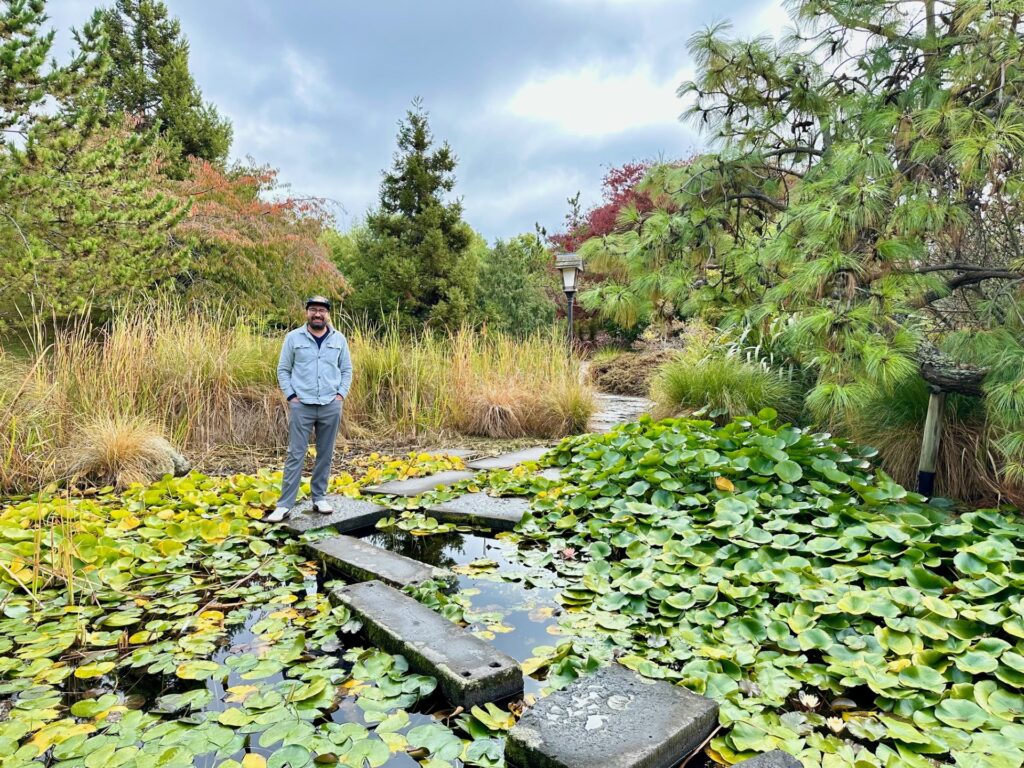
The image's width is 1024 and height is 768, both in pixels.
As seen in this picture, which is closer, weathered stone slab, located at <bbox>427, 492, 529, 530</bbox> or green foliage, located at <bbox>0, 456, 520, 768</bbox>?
green foliage, located at <bbox>0, 456, 520, 768</bbox>

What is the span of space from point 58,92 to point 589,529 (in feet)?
23.0

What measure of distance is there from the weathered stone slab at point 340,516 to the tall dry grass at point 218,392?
4.85ft

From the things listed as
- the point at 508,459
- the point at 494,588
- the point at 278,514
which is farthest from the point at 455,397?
the point at 494,588

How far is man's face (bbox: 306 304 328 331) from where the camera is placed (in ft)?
Answer: 11.0

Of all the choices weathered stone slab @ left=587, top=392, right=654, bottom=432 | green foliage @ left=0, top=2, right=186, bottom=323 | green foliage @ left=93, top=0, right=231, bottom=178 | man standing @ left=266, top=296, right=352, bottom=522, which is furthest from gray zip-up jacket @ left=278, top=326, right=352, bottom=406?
green foliage @ left=93, top=0, right=231, bottom=178

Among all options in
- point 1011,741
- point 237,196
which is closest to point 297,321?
point 237,196

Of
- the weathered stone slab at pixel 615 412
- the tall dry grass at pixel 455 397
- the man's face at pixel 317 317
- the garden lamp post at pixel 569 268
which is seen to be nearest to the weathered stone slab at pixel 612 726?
the man's face at pixel 317 317

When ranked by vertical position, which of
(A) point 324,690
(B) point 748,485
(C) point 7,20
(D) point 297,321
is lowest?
(A) point 324,690

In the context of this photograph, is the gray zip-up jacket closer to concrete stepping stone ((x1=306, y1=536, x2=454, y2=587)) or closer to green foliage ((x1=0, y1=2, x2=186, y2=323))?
concrete stepping stone ((x1=306, y1=536, x2=454, y2=587))

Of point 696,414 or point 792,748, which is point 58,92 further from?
point 792,748

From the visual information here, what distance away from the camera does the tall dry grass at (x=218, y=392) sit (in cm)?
387

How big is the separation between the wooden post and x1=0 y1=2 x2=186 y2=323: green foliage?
7.06m

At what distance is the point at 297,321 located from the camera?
11617mm

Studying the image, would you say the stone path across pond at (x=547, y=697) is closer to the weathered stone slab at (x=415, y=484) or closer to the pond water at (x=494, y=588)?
the pond water at (x=494, y=588)
